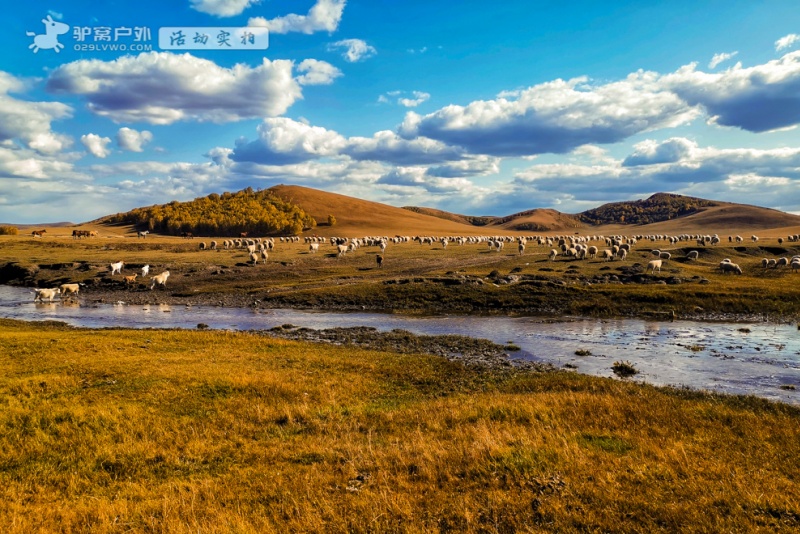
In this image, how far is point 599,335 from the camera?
1133 inches

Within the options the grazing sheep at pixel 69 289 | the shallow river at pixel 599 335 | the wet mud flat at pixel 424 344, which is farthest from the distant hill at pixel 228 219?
the wet mud flat at pixel 424 344

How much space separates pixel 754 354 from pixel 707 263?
44.4 metres

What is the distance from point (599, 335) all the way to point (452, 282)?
62.8ft

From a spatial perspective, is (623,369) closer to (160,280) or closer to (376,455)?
(376,455)

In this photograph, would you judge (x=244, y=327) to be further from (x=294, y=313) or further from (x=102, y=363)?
(x=102, y=363)

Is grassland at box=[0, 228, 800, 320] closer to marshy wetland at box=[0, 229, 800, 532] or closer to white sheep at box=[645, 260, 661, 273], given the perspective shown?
white sheep at box=[645, 260, 661, 273]

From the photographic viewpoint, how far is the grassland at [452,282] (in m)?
37.3

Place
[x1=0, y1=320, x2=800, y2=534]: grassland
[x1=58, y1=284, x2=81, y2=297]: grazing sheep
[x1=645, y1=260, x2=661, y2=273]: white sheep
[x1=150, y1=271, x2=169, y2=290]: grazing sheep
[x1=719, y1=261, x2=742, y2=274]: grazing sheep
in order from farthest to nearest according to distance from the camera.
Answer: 1. [x1=150, y1=271, x2=169, y2=290]: grazing sheep
2. [x1=645, y1=260, x2=661, y2=273]: white sheep
3. [x1=719, y1=261, x2=742, y2=274]: grazing sheep
4. [x1=58, y1=284, x2=81, y2=297]: grazing sheep
5. [x1=0, y1=320, x2=800, y2=534]: grassland

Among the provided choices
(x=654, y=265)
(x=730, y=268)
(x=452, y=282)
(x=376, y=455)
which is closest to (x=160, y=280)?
(x=452, y=282)

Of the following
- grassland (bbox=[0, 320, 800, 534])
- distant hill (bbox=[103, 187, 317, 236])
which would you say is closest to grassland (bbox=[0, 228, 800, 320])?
grassland (bbox=[0, 320, 800, 534])

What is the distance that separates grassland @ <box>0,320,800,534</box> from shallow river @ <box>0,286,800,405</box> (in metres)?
4.21

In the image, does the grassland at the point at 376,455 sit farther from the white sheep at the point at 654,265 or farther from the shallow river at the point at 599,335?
the white sheep at the point at 654,265

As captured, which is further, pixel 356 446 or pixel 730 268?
pixel 730 268

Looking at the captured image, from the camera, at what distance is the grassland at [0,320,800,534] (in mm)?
7125
